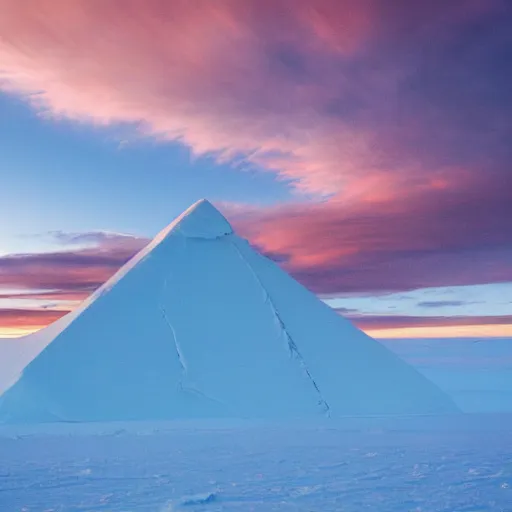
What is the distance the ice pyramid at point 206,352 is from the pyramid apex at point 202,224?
4 cm

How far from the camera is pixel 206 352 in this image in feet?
68.3

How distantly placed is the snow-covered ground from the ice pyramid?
974 millimetres

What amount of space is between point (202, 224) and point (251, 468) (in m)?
14.0

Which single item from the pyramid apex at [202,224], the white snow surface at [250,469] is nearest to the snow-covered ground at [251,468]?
the white snow surface at [250,469]

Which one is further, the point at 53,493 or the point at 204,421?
the point at 204,421

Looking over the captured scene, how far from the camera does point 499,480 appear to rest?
10781mm

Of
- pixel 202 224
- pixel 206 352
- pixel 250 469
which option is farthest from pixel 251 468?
pixel 202 224

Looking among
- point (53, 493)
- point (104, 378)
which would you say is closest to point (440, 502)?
point (53, 493)

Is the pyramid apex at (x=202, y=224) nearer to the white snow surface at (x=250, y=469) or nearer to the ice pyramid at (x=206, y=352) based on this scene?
the ice pyramid at (x=206, y=352)

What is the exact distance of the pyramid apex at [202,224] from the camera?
24438 millimetres

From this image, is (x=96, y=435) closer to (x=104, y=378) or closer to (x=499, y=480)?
(x=104, y=378)

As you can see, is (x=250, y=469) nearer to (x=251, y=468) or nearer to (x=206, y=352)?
(x=251, y=468)

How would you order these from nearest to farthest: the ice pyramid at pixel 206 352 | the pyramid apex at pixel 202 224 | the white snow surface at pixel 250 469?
the white snow surface at pixel 250 469
the ice pyramid at pixel 206 352
the pyramid apex at pixel 202 224

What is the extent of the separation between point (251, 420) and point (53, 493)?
10132mm
